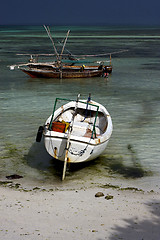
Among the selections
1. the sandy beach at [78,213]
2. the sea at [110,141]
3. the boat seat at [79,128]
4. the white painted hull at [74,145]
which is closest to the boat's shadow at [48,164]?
the sea at [110,141]

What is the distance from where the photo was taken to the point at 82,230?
29.0 ft

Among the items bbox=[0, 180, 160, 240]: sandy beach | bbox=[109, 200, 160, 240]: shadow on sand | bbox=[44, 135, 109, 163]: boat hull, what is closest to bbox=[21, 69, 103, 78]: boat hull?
bbox=[44, 135, 109, 163]: boat hull

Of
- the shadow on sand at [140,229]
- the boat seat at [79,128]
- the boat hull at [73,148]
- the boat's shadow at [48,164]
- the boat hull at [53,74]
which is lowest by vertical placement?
the shadow on sand at [140,229]

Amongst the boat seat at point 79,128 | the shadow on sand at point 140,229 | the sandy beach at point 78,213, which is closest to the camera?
the shadow on sand at point 140,229

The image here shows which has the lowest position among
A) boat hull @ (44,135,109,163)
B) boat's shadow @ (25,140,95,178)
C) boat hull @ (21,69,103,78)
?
→ boat's shadow @ (25,140,95,178)

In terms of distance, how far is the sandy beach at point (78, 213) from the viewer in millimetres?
8609

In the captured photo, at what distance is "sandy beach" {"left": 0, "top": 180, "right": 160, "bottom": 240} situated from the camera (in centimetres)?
861

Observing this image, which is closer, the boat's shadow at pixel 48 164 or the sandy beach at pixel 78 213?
the sandy beach at pixel 78 213

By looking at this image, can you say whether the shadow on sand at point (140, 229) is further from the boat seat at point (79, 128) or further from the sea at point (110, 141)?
the boat seat at point (79, 128)

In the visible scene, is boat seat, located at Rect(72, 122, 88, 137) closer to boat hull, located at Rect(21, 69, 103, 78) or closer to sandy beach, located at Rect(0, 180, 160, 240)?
sandy beach, located at Rect(0, 180, 160, 240)

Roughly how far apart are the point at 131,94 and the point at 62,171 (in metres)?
16.0

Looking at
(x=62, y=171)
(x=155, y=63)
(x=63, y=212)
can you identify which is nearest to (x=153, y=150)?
(x=62, y=171)

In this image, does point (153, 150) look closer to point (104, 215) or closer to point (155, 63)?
point (104, 215)

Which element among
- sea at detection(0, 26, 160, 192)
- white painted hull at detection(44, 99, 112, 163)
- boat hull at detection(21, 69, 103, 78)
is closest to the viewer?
white painted hull at detection(44, 99, 112, 163)
